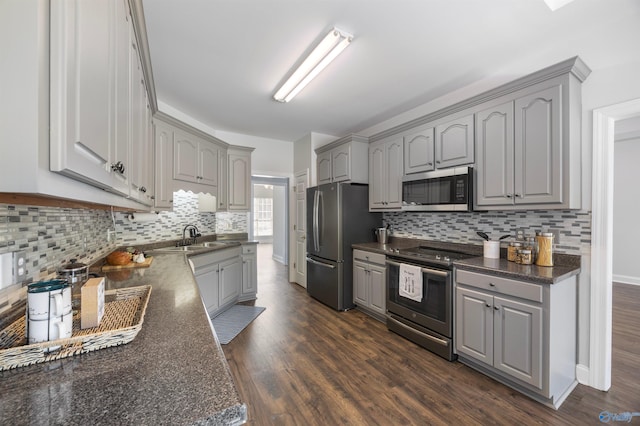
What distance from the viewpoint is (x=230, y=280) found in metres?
3.67

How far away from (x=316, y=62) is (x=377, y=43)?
53 cm

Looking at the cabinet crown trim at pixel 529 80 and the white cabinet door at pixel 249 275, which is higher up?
the cabinet crown trim at pixel 529 80

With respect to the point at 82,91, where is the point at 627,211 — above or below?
below

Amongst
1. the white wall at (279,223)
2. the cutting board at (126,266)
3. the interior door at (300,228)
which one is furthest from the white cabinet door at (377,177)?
the white wall at (279,223)

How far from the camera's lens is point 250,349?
260 cm

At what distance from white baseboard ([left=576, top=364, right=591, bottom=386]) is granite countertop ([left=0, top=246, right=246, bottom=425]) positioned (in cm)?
279

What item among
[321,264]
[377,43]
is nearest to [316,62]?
[377,43]

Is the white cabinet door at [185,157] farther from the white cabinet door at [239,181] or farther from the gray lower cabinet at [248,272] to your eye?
the gray lower cabinet at [248,272]

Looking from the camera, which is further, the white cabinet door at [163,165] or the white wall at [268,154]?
the white wall at [268,154]

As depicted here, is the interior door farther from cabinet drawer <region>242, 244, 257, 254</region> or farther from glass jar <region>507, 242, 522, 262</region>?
glass jar <region>507, 242, 522, 262</region>

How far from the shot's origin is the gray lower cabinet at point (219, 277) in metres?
3.05

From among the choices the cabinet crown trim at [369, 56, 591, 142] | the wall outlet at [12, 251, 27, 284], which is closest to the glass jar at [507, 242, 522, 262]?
the cabinet crown trim at [369, 56, 591, 142]

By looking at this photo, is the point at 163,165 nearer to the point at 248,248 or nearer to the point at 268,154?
the point at 248,248

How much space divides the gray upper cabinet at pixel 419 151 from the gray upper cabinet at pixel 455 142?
0.07 m
